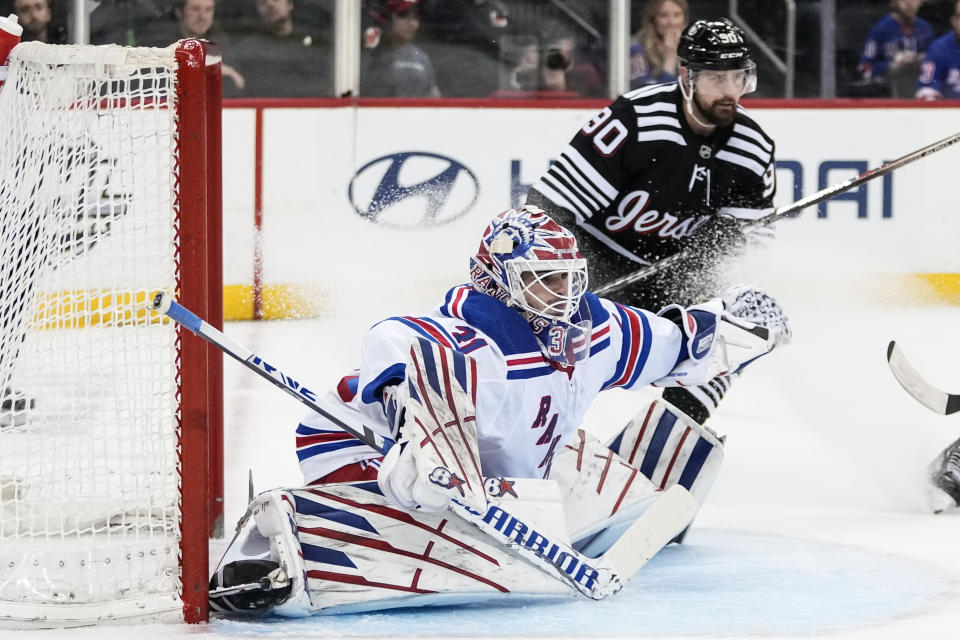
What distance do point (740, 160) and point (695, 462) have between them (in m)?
0.96

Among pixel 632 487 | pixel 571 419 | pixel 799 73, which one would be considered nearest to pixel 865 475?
pixel 632 487

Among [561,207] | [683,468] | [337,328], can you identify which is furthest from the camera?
[337,328]

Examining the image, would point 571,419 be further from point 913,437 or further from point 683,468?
point 913,437

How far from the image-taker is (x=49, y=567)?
2.64 metres

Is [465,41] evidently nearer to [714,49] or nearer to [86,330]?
[714,49]

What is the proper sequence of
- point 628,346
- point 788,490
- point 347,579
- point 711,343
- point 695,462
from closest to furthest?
point 347,579 → point 628,346 → point 711,343 → point 695,462 → point 788,490

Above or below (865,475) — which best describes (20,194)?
above

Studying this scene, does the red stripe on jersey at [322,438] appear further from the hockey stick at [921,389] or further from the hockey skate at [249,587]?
the hockey stick at [921,389]

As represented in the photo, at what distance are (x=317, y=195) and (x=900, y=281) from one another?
2.45m

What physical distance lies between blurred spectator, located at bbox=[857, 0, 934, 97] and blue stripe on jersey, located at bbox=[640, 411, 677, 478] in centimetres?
369

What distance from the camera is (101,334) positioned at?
8.97 ft

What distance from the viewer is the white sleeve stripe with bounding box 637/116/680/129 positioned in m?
3.74

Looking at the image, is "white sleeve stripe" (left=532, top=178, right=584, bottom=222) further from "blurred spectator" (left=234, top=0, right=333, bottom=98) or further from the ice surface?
"blurred spectator" (left=234, top=0, right=333, bottom=98)

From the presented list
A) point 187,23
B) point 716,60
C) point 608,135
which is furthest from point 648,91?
point 187,23
